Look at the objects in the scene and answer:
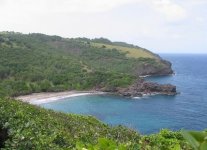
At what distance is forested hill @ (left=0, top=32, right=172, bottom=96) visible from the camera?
107m

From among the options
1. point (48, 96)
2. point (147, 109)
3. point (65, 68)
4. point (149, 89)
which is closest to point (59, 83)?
point (48, 96)

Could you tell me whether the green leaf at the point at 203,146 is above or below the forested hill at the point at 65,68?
above

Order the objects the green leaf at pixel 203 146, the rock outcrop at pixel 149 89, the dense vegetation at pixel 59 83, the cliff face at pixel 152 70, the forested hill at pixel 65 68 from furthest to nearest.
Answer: the cliff face at pixel 152 70, the forested hill at pixel 65 68, the rock outcrop at pixel 149 89, the dense vegetation at pixel 59 83, the green leaf at pixel 203 146

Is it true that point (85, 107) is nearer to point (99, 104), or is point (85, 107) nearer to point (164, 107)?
point (99, 104)

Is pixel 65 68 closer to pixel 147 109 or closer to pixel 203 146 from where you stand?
pixel 147 109

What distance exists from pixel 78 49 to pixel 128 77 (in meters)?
59.8

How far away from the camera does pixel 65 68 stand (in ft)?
414

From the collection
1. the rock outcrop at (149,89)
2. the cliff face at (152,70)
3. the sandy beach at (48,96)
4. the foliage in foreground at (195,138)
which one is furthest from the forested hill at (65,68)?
the foliage in foreground at (195,138)

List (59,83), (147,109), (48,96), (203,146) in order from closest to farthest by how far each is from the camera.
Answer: (203,146), (147,109), (48,96), (59,83)

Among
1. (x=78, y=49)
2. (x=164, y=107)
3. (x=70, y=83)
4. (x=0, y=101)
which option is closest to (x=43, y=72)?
(x=70, y=83)

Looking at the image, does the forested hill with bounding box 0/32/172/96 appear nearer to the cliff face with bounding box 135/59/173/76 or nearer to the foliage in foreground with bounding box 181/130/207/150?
the cliff face with bounding box 135/59/173/76

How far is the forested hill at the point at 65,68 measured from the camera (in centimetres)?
10656

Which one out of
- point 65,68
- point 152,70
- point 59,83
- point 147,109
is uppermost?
point 65,68

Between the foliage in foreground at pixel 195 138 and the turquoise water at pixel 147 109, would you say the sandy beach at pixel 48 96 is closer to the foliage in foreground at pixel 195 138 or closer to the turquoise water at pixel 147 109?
the turquoise water at pixel 147 109
